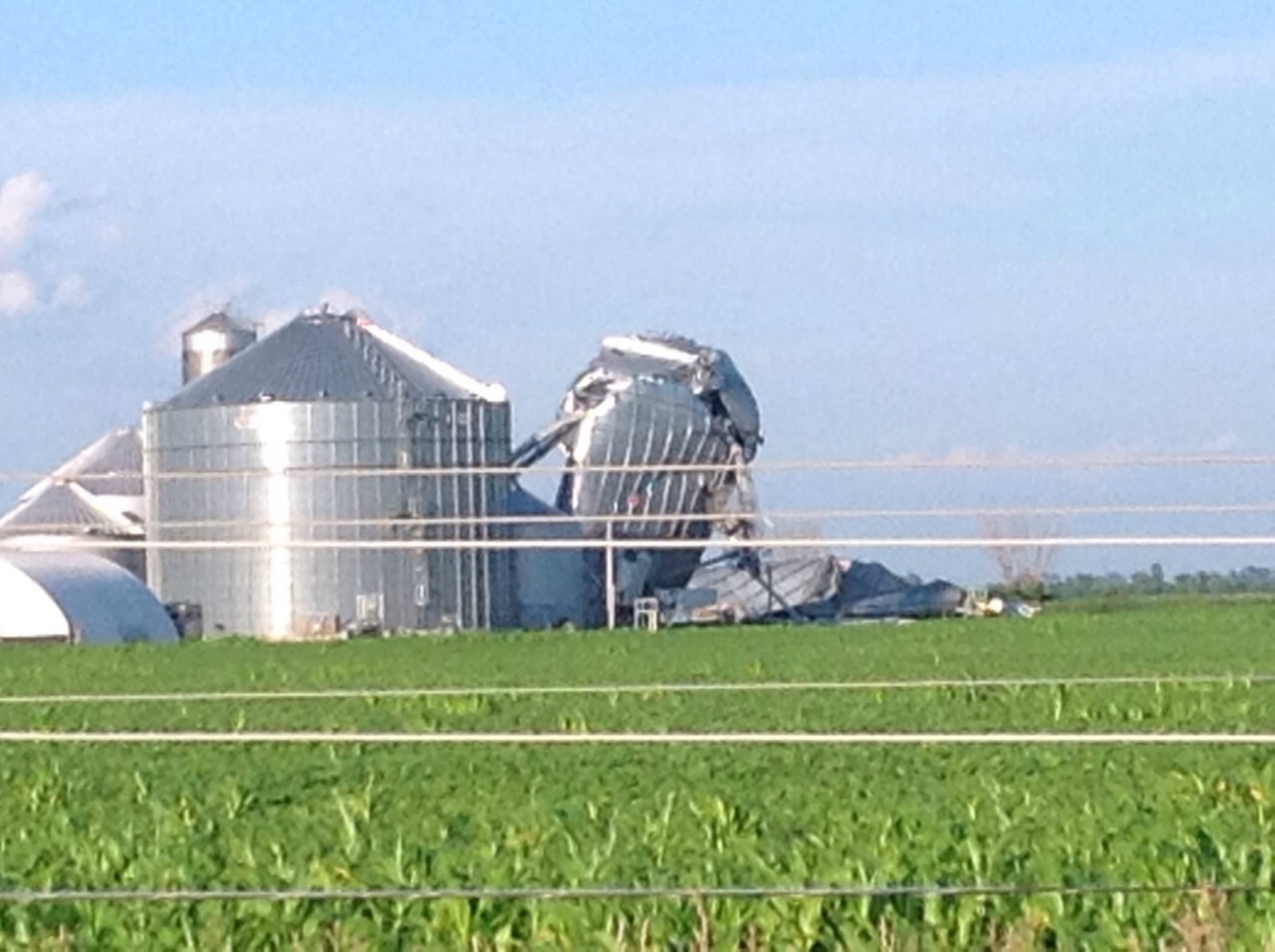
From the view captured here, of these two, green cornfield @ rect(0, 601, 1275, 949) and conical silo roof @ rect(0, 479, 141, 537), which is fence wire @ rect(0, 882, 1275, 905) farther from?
conical silo roof @ rect(0, 479, 141, 537)

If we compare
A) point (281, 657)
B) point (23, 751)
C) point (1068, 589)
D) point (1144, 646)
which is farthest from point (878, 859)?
point (1068, 589)

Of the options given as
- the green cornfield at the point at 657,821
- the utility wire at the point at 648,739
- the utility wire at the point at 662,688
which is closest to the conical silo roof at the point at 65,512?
the utility wire at the point at 662,688

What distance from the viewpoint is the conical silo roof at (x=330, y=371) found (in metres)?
40.4

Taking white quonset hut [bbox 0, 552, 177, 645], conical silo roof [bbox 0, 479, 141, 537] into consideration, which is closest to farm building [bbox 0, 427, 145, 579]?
conical silo roof [bbox 0, 479, 141, 537]

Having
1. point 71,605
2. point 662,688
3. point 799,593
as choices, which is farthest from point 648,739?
point 799,593

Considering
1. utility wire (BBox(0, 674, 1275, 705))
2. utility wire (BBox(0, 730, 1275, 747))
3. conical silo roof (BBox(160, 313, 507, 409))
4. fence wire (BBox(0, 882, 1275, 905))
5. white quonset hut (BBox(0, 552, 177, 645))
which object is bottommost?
fence wire (BBox(0, 882, 1275, 905))

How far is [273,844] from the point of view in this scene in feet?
31.3

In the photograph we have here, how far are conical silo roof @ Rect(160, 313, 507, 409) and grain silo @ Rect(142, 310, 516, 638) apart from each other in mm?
35

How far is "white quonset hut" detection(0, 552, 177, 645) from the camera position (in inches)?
1417

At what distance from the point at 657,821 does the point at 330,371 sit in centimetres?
3132

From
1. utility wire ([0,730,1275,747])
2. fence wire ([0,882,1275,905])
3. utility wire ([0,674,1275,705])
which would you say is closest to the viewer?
fence wire ([0,882,1275,905])

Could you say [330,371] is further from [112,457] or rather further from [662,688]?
[662,688]

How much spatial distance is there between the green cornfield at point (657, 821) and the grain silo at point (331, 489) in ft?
68.3

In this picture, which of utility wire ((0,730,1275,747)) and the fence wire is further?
utility wire ((0,730,1275,747))
